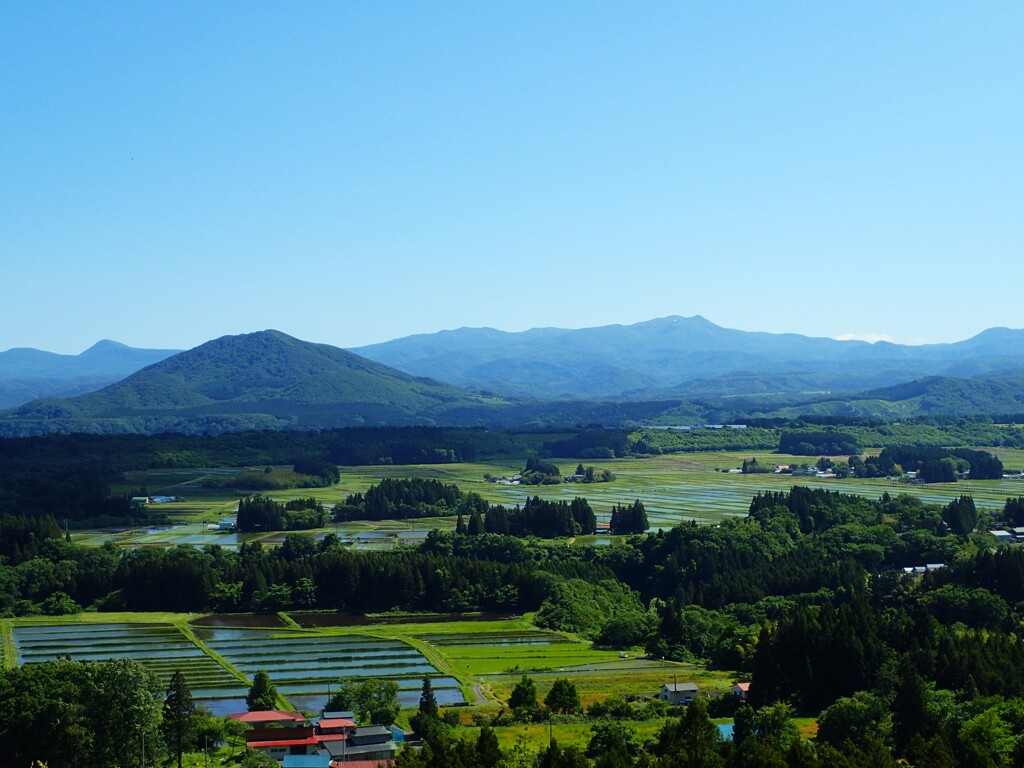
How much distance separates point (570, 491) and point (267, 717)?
239ft

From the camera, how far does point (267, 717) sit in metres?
37.2

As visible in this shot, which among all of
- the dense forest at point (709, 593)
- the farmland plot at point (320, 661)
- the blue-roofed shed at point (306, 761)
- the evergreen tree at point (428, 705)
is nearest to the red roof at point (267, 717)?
the farmland plot at point (320, 661)

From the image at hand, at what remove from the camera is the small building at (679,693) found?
40094 millimetres

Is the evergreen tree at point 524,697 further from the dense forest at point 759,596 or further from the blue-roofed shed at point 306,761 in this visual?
the blue-roofed shed at point 306,761

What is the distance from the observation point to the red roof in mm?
36812

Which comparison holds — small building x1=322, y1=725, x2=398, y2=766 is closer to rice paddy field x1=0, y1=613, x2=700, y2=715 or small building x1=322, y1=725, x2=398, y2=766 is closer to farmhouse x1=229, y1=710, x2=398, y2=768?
farmhouse x1=229, y1=710, x2=398, y2=768

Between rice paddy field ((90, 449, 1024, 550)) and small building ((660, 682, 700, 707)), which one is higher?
rice paddy field ((90, 449, 1024, 550))

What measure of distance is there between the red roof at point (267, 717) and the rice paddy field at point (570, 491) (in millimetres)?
36631

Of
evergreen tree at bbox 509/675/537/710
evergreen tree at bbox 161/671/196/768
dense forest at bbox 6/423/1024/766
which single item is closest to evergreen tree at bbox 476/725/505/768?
dense forest at bbox 6/423/1024/766

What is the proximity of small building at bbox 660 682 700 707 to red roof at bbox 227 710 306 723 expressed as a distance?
11139 mm

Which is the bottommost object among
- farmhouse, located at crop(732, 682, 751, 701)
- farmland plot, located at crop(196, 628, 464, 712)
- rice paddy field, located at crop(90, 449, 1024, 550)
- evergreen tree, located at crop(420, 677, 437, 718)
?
farmhouse, located at crop(732, 682, 751, 701)

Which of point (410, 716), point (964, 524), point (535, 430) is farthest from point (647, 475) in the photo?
point (410, 716)

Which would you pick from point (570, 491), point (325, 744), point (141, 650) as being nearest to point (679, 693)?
point (325, 744)

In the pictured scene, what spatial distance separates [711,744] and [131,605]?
37.5 meters
